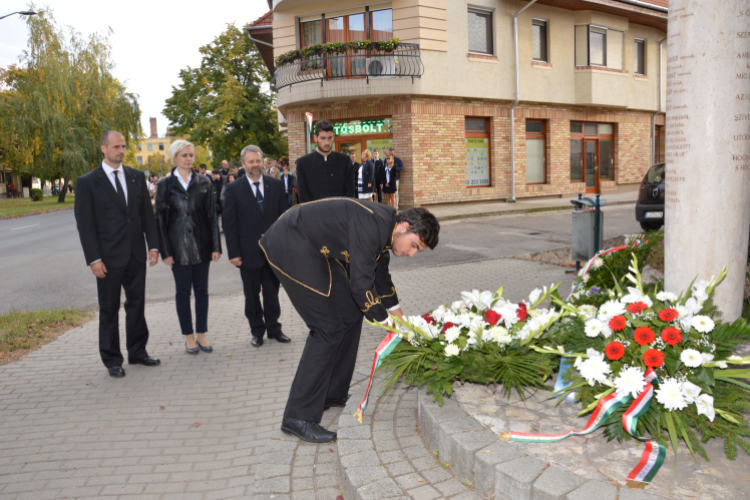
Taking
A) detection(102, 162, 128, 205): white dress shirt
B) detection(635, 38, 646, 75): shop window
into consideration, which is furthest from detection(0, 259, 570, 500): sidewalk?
detection(635, 38, 646, 75): shop window

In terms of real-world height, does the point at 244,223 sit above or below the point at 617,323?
above

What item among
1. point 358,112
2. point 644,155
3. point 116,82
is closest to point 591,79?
point 644,155

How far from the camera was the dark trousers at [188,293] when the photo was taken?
19.2 ft

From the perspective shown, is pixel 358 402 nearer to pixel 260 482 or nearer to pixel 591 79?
pixel 260 482

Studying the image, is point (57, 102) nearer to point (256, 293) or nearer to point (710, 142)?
point (256, 293)

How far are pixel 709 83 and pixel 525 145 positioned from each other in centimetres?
2118

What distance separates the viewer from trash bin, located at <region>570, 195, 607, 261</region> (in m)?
8.86

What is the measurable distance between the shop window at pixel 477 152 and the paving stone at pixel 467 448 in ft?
67.0

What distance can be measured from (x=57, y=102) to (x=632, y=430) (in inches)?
1546

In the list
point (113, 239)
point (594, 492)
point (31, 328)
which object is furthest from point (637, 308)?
point (31, 328)

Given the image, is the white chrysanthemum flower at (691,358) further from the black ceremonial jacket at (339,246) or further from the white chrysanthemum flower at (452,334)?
the black ceremonial jacket at (339,246)

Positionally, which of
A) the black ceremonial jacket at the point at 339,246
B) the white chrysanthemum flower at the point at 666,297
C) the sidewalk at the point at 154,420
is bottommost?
the sidewalk at the point at 154,420

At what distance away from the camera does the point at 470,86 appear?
21.9 meters

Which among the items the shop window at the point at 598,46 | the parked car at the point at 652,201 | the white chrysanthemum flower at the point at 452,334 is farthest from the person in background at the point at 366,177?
the white chrysanthemum flower at the point at 452,334
